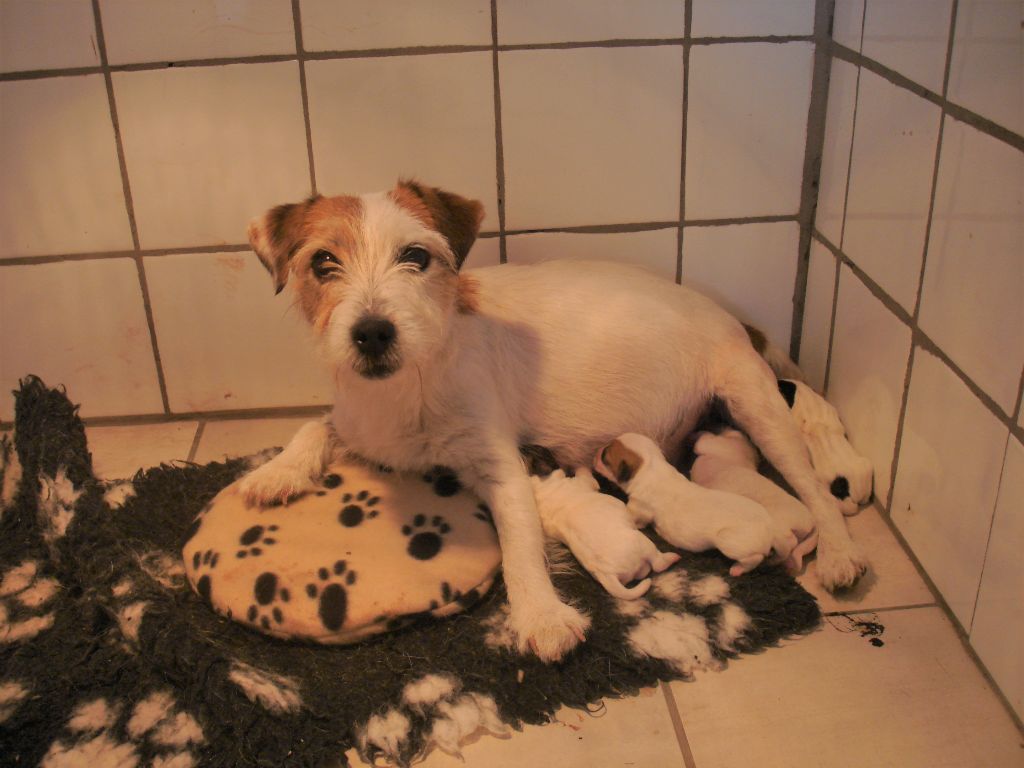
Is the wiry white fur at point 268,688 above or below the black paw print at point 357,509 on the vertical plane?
below

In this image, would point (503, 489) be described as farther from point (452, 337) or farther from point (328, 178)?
point (328, 178)

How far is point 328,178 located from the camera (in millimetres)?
2375

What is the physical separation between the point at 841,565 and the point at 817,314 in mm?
767

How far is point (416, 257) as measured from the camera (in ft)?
5.98

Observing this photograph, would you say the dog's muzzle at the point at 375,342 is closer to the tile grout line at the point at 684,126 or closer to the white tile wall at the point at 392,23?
the white tile wall at the point at 392,23

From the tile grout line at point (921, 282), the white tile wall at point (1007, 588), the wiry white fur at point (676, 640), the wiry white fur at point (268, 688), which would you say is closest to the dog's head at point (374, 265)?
the wiry white fur at point (268, 688)

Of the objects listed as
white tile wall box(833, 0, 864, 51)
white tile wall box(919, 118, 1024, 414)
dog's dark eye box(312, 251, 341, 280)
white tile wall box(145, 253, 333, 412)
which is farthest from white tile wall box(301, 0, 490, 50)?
white tile wall box(919, 118, 1024, 414)

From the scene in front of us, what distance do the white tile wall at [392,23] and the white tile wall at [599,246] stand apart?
1.62 ft

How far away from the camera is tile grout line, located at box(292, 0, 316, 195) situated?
2.22 m

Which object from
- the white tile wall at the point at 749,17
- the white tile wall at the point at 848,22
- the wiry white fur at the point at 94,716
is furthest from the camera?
the white tile wall at the point at 749,17

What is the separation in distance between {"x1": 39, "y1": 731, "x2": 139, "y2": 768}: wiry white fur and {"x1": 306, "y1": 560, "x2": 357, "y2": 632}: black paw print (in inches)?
14.9

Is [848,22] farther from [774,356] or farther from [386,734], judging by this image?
[386,734]

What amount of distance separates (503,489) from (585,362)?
376 mm

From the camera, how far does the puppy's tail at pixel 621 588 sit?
188 cm
